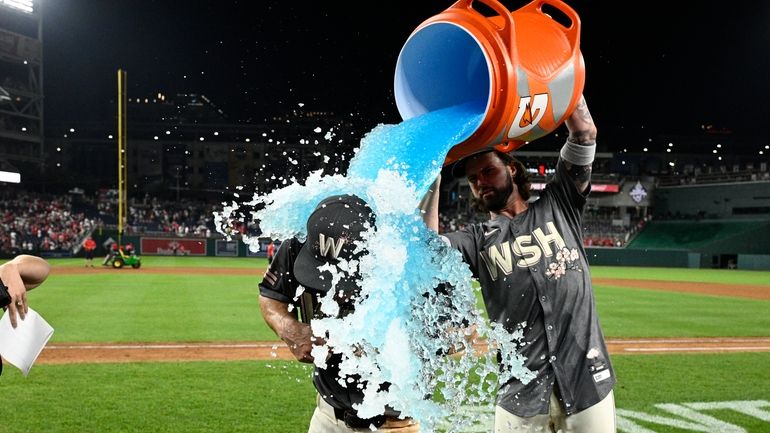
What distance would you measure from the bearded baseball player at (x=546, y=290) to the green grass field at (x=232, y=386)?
8.07 feet

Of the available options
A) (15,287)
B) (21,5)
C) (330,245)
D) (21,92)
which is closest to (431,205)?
(330,245)

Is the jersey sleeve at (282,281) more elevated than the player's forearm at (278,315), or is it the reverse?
the jersey sleeve at (282,281)


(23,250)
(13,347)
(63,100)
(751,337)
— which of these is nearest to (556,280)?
(13,347)

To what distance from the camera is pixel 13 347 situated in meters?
2.22

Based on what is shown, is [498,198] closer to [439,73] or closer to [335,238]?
[439,73]

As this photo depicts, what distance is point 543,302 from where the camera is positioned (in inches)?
110

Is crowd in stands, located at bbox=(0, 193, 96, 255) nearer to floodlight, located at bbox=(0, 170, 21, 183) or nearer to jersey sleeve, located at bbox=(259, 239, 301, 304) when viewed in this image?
floodlight, located at bbox=(0, 170, 21, 183)

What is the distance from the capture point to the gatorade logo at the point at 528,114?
2.13 metres

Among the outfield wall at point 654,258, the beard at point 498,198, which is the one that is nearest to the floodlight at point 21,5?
the outfield wall at point 654,258

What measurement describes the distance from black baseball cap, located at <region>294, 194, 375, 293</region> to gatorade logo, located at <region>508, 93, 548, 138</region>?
70 cm

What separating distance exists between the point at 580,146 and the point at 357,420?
1.57 m

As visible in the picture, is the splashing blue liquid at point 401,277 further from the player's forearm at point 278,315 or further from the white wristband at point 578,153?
the white wristband at point 578,153

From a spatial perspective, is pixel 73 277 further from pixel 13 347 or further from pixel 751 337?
pixel 13 347

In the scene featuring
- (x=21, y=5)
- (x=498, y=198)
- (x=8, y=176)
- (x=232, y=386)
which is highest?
(x=21, y=5)
